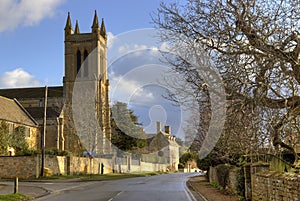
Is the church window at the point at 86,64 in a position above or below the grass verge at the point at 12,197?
above

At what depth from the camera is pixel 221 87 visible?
443 inches

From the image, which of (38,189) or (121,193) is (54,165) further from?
(121,193)

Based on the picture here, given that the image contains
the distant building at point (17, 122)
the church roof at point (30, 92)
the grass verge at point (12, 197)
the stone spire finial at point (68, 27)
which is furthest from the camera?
the stone spire finial at point (68, 27)

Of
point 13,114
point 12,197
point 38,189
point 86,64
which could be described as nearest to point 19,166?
point 38,189

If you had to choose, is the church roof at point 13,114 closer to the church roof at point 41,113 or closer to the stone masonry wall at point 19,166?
the church roof at point 41,113

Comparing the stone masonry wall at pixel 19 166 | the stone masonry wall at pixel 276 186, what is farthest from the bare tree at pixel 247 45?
the stone masonry wall at pixel 19 166

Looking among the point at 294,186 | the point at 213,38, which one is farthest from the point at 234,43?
the point at 294,186

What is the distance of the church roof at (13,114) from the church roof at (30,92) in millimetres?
20770

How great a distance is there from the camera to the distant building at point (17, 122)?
5019 centimetres

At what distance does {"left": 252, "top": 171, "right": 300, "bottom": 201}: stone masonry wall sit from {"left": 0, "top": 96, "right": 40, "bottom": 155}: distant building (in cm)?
3813

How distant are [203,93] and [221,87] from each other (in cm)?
69

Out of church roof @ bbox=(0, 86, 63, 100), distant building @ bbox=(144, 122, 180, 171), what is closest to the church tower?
church roof @ bbox=(0, 86, 63, 100)

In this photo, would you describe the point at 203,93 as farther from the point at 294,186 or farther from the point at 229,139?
the point at 229,139

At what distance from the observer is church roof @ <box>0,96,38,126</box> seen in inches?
2051
